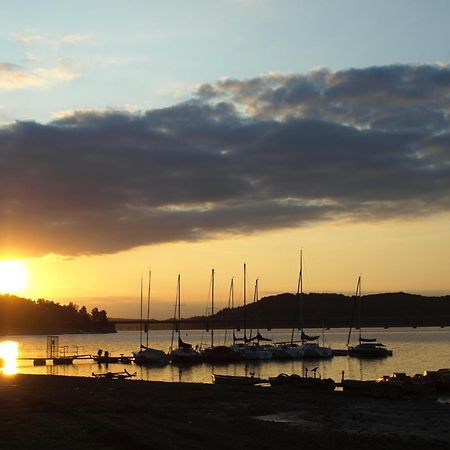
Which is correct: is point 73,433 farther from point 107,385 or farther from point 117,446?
point 107,385

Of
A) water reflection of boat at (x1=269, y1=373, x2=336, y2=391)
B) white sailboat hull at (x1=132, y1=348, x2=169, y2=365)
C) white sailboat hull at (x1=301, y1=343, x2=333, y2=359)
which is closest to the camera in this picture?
water reflection of boat at (x1=269, y1=373, x2=336, y2=391)

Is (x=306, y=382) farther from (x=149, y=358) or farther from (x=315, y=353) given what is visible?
(x=315, y=353)

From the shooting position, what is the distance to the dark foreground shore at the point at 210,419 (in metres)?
25.0

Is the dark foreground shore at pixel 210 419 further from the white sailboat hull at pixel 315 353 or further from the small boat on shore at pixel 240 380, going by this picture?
the white sailboat hull at pixel 315 353

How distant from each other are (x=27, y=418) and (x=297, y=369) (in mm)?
71139

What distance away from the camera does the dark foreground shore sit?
25031 millimetres

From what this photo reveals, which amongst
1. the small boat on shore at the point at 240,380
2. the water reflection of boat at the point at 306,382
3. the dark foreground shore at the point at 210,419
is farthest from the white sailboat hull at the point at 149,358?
the dark foreground shore at the point at 210,419

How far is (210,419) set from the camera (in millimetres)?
31828

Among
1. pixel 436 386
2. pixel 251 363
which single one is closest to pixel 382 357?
pixel 251 363

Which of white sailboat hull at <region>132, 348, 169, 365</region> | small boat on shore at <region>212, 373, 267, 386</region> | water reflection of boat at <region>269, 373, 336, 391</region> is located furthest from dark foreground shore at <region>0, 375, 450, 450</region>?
white sailboat hull at <region>132, 348, 169, 365</region>

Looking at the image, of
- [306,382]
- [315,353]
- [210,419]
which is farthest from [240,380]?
[315,353]

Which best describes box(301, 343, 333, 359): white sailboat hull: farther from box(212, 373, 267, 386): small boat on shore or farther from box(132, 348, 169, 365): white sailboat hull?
box(212, 373, 267, 386): small boat on shore

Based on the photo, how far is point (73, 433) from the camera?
25953 mm

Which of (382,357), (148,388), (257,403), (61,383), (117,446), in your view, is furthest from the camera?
(382,357)
